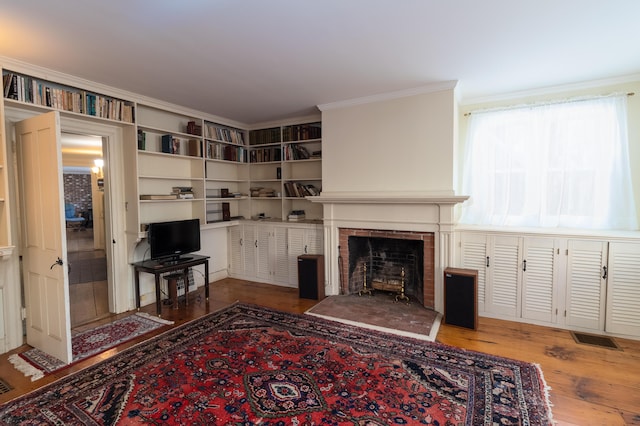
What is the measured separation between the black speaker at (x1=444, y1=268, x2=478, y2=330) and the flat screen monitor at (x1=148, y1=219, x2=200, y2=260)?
3.28m

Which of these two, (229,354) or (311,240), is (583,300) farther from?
(229,354)

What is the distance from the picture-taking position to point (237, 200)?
5629mm

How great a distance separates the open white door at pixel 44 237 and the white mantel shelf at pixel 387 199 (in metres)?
2.74

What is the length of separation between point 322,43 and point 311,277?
2.86 m

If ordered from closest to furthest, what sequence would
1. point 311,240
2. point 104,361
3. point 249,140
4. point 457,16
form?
point 457,16 < point 104,361 < point 311,240 < point 249,140

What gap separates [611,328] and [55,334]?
521cm

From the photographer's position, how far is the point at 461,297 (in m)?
3.38

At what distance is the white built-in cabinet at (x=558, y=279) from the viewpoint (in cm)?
308

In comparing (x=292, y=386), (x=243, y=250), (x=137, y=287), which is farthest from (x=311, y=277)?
(x=137, y=287)

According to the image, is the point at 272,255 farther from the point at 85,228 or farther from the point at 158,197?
the point at 85,228

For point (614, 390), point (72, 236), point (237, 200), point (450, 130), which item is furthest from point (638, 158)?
point (72, 236)

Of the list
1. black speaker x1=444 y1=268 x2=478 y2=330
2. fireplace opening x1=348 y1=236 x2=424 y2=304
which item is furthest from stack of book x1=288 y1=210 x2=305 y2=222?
black speaker x1=444 y1=268 x2=478 y2=330

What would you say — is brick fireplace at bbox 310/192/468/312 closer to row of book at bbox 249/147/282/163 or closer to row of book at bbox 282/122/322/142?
row of book at bbox 282/122/322/142

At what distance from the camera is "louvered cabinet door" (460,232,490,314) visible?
12.0ft
